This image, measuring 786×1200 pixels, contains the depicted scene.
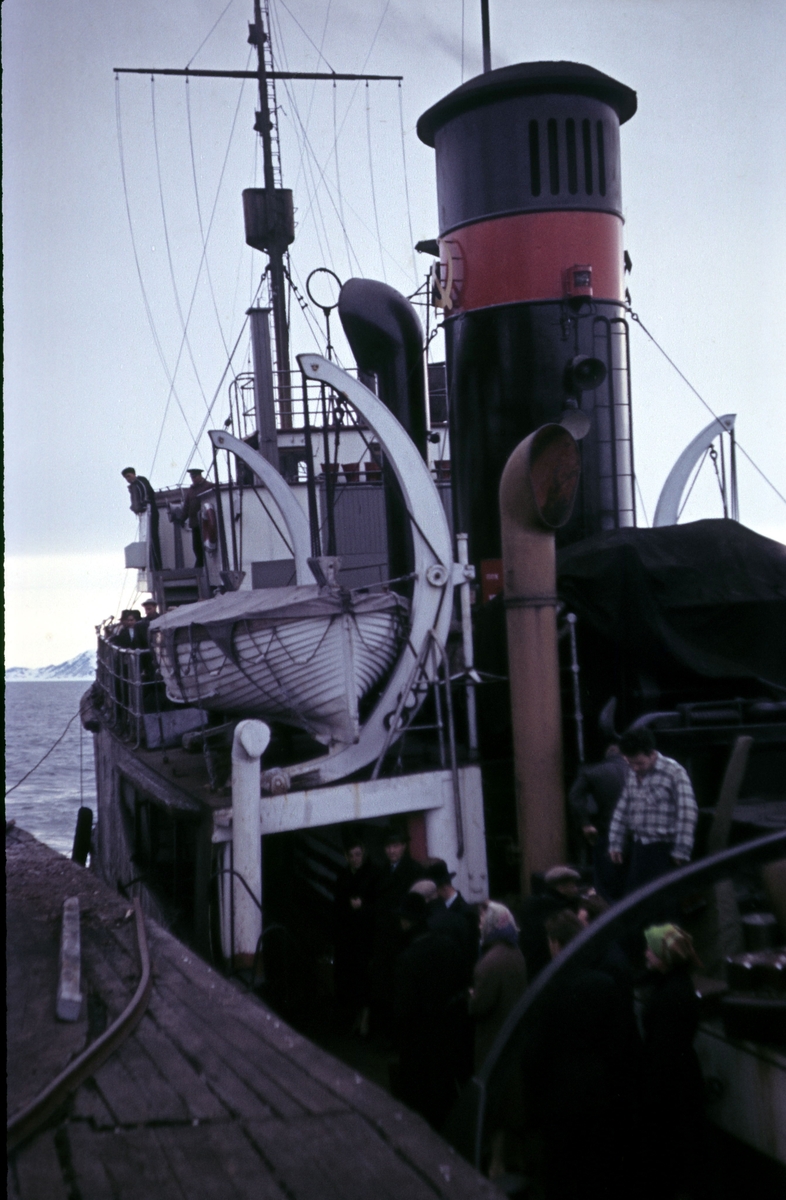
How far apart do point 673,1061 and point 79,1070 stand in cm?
237

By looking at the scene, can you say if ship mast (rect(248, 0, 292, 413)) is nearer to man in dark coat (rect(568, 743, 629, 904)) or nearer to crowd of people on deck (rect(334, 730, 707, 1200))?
man in dark coat (rect(568, 743, 629, 904))

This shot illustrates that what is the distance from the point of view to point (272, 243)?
21.2 m

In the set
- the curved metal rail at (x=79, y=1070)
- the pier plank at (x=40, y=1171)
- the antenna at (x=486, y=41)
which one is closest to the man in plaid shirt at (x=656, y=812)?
the curved metal rail at (x=79, y=1070)

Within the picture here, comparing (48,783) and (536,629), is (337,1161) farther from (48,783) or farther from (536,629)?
(48,783)

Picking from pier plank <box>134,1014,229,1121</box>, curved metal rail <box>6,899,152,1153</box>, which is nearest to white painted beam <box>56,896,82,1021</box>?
curved metal rail <box>6,899,152,1153</box>

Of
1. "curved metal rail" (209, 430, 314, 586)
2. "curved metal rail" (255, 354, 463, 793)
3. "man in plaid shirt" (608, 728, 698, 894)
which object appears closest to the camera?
"man in plaid shirt" (608, 728, 698, 894)

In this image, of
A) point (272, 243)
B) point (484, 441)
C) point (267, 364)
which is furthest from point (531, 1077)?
point (272, 243)

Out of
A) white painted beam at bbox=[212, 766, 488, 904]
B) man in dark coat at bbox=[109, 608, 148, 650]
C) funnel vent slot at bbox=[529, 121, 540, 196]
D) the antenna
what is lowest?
white painted beam at bbox=[212, 766, 488, 904]

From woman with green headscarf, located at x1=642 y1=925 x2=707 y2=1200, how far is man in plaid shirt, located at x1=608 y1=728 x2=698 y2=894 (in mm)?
1725

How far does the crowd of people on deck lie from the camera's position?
462 cm

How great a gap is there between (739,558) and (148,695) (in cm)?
741

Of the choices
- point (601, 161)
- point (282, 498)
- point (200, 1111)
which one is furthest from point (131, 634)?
point (200, 1111)

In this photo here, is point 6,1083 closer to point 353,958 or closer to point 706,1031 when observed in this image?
point 706,1031

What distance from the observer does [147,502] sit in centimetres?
1886
